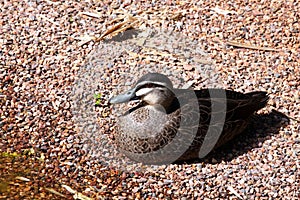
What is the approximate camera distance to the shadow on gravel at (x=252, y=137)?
6504 millimetres

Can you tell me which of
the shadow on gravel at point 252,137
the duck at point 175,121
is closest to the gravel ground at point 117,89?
the shadow on gravel at point 252,137

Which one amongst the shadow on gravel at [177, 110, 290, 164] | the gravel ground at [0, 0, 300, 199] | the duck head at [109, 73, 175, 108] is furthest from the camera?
the shadow on gravel at [177, 110, 290, 164]

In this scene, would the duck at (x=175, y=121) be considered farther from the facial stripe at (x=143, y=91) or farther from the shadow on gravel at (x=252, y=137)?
the shadow on gravel at (x=252, y=137)

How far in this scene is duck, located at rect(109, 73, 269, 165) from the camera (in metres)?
6.30

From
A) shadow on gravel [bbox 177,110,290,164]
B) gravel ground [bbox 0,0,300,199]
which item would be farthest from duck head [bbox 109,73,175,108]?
shadow on gravel [bbox 177,110,290,164]

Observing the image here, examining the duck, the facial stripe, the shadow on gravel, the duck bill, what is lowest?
the shadow on gravel

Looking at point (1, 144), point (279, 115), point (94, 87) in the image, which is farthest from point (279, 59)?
point (1, 144)

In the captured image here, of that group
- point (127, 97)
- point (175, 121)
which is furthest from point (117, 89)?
A: point (175, 121)

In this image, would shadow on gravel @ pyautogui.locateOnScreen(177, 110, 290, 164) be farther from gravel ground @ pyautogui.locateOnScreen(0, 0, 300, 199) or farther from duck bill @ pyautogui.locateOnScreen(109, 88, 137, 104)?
duck bill @ pyautogui.locateOnScreen(109, 88, 137, 104)

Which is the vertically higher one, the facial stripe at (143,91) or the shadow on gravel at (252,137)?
the facial stripe at (143,91)

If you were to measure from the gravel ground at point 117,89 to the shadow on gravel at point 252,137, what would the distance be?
10 millimetres

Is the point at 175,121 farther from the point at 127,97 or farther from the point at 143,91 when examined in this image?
the point at 127,97

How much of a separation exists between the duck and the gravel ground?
18cm

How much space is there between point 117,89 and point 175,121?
1059 mm
